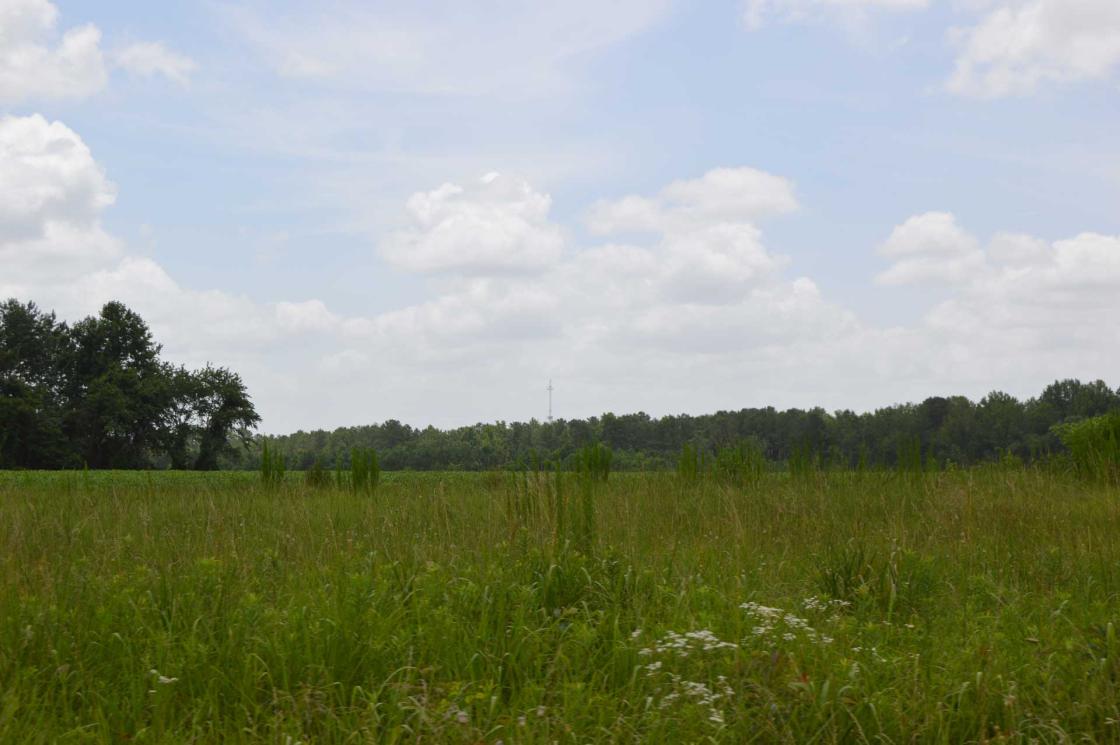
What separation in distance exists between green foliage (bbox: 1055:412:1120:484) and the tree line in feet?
125

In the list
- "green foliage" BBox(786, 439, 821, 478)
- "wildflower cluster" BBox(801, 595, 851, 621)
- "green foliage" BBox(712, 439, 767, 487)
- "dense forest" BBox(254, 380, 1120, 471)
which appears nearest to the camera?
"wildflower cluster" BBox(801, 595, 851, 621)

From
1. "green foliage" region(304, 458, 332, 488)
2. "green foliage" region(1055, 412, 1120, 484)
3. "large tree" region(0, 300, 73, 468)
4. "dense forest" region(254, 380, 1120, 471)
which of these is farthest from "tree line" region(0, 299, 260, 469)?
"green foliage" region(1055, 412, 1120, 484)

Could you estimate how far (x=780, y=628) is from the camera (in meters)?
3.53

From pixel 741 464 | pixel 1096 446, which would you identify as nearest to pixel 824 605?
pixel 741 464

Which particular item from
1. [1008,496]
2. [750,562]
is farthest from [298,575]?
[1008,496]

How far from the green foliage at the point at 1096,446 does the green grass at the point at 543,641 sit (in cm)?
657

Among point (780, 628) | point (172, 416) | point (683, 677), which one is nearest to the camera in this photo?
point (683, 677)

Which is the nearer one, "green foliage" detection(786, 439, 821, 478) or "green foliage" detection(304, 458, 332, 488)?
"green foliage" detection(786, 439, 821, 478)

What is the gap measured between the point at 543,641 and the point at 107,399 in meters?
41.9

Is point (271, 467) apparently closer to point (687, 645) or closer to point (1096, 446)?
point (687, 645)

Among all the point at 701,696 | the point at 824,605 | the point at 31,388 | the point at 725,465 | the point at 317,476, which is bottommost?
the point at 701,696

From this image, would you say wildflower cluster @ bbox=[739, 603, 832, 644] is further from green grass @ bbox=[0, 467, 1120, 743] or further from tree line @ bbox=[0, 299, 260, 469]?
tree line @ bbox=[0, 299, 260, 469]

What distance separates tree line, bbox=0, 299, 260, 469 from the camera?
125 feet

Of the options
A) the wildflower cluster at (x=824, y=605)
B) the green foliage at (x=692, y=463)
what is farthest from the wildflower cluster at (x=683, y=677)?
the green foliage at (x=692, y=463)
